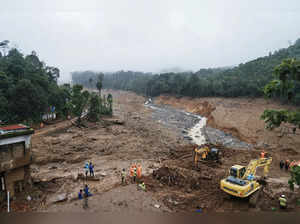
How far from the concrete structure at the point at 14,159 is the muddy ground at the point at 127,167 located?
768 mm

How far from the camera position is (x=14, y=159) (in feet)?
35.0

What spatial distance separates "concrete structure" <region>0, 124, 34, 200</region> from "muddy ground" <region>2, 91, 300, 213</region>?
768 millimetres

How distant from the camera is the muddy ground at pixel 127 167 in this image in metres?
10.7

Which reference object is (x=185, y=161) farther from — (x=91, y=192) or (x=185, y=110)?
(x=185, y=110)

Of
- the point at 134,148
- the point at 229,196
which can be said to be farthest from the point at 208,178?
the point at 134,148

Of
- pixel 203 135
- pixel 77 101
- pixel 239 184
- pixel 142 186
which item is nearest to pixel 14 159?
pixel 142 186

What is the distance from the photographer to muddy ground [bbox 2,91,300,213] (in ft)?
35.2

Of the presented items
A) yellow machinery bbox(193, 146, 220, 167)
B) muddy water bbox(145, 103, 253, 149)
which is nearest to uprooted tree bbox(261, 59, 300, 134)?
yellow machinery bbox(193, 146, 220, 167)

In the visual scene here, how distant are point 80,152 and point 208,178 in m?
13.3

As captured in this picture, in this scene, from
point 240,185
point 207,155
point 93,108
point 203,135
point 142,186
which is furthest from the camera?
point 93,108

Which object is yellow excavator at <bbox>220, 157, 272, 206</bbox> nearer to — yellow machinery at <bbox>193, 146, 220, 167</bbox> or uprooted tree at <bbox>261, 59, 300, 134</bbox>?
yellow machinery at <bbox>193, 146, 220, 167</bbox>

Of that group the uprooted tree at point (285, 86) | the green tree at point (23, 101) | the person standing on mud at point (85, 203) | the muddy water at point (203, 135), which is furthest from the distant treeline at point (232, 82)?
the green tree at point (23, 101)

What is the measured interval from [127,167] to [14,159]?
28.2 ft

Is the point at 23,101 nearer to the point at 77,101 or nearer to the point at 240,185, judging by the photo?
the point at 77,101
